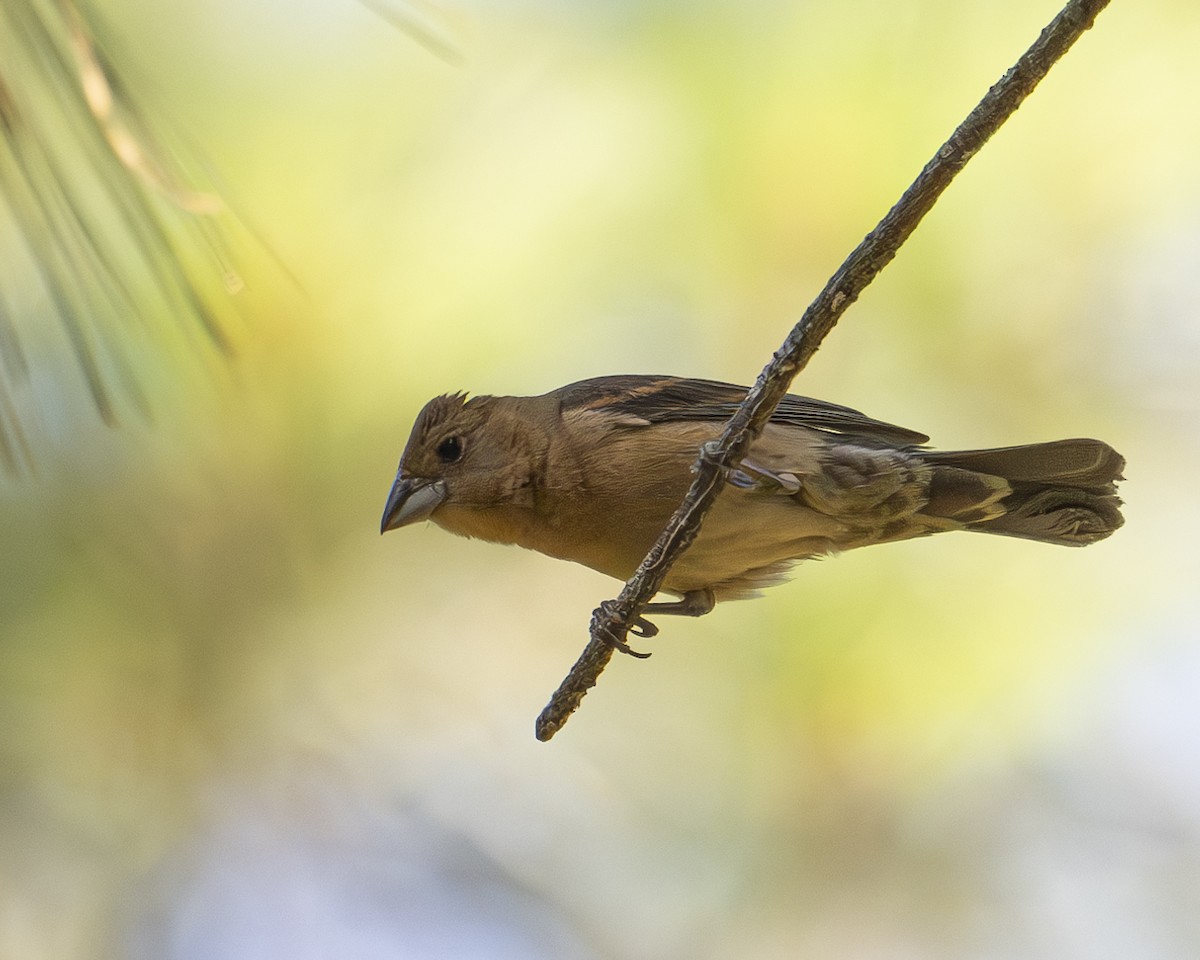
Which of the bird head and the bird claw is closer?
the bird claw

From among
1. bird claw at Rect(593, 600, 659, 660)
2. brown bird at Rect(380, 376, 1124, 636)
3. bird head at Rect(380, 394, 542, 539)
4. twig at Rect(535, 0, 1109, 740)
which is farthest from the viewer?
bird head at Rect(380, 394, 542, 539)

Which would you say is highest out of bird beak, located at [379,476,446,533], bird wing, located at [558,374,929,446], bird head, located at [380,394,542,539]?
bird wing, located at [558,374,929,446]

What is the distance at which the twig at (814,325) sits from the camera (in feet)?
6.93

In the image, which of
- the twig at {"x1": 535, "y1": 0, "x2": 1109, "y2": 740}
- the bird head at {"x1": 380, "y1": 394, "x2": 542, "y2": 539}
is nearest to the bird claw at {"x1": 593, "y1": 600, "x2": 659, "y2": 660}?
the twig at {"x1": 535, "y1": 0, "x2": 1109, "y2": 740}

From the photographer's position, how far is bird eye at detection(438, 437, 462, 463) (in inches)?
153

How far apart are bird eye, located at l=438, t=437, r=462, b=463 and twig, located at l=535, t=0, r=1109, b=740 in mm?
929

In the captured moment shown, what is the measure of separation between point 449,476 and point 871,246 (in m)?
1.87

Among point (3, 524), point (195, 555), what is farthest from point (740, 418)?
point (3, 524)

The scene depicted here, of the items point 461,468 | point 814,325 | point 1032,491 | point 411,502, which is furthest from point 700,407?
point 814,325

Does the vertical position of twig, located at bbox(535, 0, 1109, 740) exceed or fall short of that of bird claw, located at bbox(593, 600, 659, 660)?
it exceeds it

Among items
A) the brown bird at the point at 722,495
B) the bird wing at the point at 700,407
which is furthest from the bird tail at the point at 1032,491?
the bird wing at the point at 700,407

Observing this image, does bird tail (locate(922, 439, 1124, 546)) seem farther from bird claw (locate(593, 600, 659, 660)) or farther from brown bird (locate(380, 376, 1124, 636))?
bird claw (locate(593, 600, 659, 660))

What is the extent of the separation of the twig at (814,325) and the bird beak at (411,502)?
85cm

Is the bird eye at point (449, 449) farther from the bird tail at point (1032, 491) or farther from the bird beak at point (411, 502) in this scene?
the bird tail at point (1032, 491)
